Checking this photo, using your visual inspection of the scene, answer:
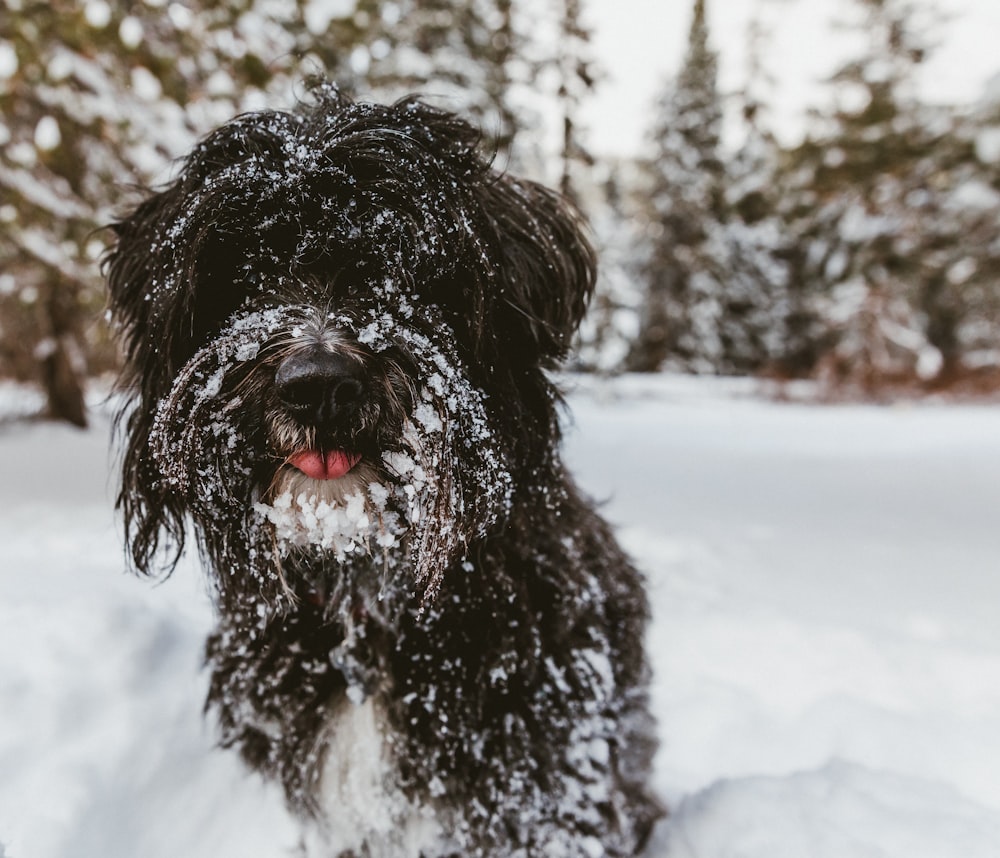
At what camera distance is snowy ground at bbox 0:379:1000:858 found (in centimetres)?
192

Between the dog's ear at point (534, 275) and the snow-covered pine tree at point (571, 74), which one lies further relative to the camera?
the snow-covered pine tree at point (571, 74)

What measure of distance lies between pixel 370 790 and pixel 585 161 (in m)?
6.99

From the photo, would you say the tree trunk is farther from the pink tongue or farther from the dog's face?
the pink tongue

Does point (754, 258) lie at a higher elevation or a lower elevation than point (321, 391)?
lower

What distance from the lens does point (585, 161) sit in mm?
7387

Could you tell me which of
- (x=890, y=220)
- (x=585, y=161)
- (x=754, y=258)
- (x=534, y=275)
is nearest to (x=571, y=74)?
(x=585, y=161)

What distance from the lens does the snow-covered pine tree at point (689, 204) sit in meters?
20.8

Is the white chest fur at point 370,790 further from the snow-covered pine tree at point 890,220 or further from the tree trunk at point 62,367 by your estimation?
the tree trunk at point 62,367

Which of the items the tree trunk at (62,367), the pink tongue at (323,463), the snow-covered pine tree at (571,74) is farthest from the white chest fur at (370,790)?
the tree trunk at (62,367)

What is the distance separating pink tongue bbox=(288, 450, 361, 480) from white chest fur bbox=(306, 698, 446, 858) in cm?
72

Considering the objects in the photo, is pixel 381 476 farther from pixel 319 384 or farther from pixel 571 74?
pixel 571 74

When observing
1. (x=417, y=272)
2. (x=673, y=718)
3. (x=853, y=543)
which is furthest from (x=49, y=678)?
(x=853, y=543)

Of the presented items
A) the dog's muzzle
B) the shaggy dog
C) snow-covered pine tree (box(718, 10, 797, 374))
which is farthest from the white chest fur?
snow-covered pine tree (box(718, 10, 797, 374))

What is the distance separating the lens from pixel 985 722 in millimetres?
2646
